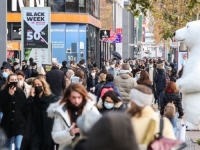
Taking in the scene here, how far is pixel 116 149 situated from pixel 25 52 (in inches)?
842

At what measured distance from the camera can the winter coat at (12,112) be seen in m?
13.2

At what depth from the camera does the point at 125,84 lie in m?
17.8

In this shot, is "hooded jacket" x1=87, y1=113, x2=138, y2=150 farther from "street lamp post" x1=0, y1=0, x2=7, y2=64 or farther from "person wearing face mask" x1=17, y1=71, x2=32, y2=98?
"street lamp post" x1=0, y1=0, x2=7, y2=64

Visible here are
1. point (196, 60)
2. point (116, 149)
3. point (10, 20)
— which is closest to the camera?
point (116, 149)

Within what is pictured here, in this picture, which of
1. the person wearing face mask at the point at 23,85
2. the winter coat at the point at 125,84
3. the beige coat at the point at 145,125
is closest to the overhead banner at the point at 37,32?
the winter coat at the point at 125,84

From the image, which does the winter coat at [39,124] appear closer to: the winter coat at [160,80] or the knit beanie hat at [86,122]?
the knit beanie hat at [86,122]

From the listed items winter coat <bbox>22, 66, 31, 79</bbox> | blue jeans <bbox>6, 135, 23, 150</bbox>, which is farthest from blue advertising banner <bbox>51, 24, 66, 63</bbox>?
blue jeans <bbox>6, 135, 23, 150</bbox>

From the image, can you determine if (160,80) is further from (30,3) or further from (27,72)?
(30,3)

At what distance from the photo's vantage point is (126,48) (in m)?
97.9

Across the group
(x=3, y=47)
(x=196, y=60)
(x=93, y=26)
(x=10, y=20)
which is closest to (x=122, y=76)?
(x=196, y=60)

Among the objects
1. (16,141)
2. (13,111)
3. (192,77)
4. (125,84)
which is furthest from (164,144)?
(125,84)

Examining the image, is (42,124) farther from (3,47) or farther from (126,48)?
(126,48)

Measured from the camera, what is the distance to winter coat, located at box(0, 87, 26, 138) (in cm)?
1320

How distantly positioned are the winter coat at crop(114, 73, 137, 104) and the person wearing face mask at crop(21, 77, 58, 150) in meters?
5.50
